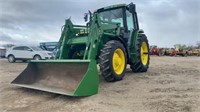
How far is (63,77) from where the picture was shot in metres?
6.10

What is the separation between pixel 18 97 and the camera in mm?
5812

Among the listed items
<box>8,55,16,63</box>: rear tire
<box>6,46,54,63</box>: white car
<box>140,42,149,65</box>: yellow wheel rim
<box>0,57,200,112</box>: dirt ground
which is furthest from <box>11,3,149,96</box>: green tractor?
<box>8,55,16,63</box>: rear tire

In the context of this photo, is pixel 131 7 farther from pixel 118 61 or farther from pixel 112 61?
pixel 112 61

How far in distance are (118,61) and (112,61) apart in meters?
0.58

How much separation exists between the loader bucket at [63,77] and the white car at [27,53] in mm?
10670

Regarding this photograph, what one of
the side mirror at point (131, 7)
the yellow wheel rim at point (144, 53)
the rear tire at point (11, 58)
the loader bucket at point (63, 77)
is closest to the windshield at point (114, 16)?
the side mirror at point (131, 7)

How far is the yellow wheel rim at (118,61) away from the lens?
21.7 ft

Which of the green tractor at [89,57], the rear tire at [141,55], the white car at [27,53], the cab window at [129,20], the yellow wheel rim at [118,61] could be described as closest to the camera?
the green tractor at [89,57]

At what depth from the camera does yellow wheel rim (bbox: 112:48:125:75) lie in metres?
6.62

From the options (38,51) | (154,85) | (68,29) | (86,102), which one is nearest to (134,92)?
(154,85)

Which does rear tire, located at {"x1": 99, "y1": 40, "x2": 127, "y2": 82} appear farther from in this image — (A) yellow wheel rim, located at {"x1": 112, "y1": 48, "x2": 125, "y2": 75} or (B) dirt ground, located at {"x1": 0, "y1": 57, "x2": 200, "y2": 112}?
(B) dirt ground, located at {"x1": 0, "y1": 57, "x2": 200, "y2": 112}

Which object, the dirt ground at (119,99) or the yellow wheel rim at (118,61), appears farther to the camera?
the yellow wheel rim at (118,61)

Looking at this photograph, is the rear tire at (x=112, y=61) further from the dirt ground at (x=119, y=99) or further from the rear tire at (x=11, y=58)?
the rear tire at (x=11, y=58)

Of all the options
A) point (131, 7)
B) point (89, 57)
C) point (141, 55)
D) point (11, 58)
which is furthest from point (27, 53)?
point (89, 57)
